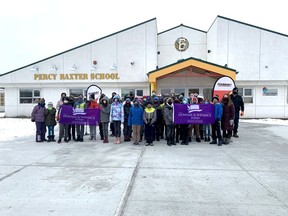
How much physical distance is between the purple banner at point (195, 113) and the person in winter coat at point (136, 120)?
1.41 m

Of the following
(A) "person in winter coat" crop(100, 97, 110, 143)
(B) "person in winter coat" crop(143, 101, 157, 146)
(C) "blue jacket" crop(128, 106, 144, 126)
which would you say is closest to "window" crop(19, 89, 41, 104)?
(A) "person in winter coat" crop(100, 97, 110, 143)

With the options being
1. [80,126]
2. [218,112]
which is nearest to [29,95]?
[80,126]

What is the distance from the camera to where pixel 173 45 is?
69.2ft

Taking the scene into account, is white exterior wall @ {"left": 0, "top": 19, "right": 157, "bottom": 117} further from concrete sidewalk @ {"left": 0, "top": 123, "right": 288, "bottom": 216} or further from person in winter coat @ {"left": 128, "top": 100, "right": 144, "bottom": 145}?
concrete sidewalk @ {"left": 0, "top": 123, "right": 288, "bottom": 216}

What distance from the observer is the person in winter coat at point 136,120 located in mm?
9227

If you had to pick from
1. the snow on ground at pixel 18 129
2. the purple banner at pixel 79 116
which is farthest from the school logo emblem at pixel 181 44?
the purple banner at pixel 79 116

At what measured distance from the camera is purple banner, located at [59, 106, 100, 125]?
9953mm

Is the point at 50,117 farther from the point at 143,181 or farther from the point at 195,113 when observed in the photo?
the point at 143,181

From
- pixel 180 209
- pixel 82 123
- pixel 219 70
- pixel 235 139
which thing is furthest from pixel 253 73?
pixel 180 209

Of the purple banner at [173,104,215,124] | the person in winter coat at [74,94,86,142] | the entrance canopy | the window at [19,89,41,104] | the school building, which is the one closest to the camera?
the purple banner at [173,104,215,124]

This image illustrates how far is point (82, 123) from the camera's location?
10.0 m

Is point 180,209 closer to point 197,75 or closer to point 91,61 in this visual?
point 197,75

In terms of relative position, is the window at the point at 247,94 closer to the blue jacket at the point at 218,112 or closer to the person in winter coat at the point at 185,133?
the blue jacket at the point at 218,112

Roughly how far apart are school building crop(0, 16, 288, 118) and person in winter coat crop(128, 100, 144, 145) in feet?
33.2
